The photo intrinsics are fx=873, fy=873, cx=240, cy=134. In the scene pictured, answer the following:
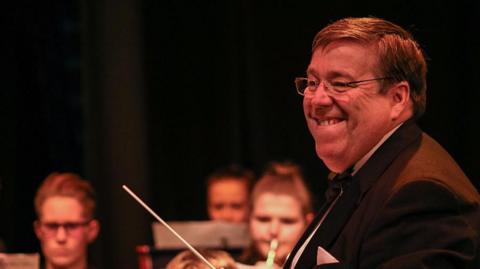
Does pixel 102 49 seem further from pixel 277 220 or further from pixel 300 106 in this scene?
pixel 277 220

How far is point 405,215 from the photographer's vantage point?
5.24ft

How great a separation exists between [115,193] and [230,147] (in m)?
0.67

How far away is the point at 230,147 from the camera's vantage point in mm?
4781

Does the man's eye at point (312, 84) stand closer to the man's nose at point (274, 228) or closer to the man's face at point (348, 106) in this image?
the man's face at point (348, 106)

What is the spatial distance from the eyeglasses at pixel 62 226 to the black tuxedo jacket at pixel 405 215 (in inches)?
72.6

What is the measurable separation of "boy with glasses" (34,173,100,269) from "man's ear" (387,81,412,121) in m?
1.89

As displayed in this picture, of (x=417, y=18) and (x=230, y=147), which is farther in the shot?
(x=230, y=147)

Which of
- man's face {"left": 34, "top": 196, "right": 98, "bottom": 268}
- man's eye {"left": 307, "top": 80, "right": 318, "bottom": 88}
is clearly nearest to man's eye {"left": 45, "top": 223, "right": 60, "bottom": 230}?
man's face {"left": 34, "top": 196, "right": 98, "bottom": 268}

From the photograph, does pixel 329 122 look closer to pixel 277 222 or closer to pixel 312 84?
pixel 312 84

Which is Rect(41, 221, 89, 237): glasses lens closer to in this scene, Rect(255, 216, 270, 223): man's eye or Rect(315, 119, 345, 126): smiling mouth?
Rect(255, 216, 270, 223): man's eye

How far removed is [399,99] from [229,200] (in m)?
2.47

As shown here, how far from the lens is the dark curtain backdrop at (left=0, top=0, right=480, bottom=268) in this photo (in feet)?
15.1

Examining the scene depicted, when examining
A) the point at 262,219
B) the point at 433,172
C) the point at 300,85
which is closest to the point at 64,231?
the point at 262,219

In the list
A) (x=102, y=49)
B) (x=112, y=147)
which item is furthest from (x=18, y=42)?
(x=112, y=147)
